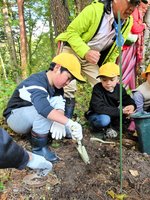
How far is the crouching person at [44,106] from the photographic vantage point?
2.59 metres

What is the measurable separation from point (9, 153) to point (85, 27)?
1.83 meters

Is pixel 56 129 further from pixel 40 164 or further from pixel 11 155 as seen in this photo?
pixel 11 155

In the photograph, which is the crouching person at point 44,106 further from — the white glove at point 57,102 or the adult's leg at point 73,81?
the adult's leg at point 73,81

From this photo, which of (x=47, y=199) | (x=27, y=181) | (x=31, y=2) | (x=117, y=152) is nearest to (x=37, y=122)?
(x=27, y=181)

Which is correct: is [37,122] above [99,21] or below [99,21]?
below

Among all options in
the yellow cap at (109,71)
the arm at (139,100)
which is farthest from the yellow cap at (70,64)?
the arm at (139,100)

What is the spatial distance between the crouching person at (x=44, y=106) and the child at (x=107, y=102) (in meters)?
0.60

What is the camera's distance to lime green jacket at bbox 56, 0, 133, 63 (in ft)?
10.0

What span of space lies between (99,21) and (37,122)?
1.30 meters

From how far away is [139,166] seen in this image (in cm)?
290

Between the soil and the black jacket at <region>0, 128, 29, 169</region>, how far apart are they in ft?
1.42

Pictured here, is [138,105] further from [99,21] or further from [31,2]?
[31,2]

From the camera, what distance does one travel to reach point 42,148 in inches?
112

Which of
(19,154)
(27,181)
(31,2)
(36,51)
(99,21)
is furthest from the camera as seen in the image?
(36,51)
